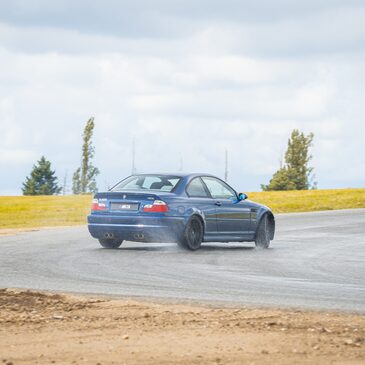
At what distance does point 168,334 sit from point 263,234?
13117 mm

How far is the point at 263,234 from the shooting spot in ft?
71.5

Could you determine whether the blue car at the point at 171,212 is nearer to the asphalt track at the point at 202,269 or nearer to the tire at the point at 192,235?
the tire at the point at 192,235

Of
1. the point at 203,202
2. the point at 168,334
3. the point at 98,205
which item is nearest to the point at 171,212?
the point at 203,202

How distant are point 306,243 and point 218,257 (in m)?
4.94

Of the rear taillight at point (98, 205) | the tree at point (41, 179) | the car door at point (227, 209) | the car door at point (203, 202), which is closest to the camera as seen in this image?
the rear taillight at point (98, 205)

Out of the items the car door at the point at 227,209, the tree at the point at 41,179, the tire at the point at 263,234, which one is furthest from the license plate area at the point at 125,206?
the tree at the point at 41,179

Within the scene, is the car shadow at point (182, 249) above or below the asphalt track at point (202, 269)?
above

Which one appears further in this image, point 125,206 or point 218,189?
point 218,189

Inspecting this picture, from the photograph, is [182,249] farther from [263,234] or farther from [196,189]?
[263,234]

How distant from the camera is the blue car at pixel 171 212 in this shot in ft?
64.1

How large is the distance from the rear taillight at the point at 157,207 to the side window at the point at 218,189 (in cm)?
160

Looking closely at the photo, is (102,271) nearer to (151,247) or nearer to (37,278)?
(37,278)

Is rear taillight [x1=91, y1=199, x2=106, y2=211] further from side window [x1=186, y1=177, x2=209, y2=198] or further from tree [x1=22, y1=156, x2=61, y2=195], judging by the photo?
tree [x1=22, y1=156, x2=61, y2=195]

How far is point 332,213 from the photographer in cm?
3762
